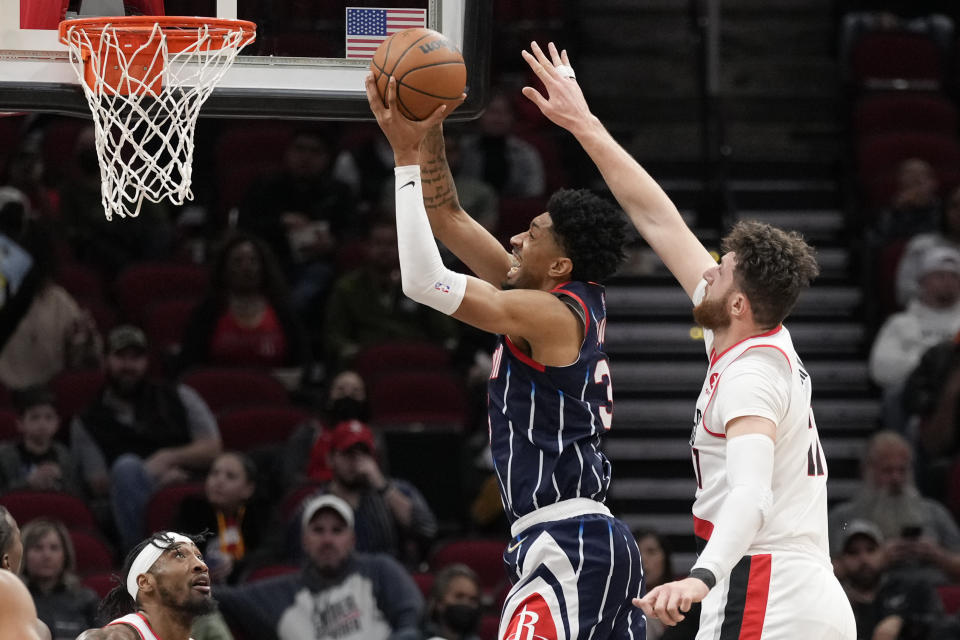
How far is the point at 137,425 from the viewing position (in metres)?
8.60

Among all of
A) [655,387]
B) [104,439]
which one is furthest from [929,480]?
[104,439]

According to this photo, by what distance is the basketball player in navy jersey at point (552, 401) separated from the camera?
4.59 meters

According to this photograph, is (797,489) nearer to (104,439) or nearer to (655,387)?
(104,439)

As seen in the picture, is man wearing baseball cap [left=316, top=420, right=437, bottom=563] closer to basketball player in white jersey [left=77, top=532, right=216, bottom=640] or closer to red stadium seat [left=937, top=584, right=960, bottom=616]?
red stadium seat [left=937, top=584, right=960, bottom=616]

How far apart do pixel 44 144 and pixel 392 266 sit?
3.17m

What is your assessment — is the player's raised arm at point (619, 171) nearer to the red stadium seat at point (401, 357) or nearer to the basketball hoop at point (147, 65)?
the basketball hoop at point (147, 65)

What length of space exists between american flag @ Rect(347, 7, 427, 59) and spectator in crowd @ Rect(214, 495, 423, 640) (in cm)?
297

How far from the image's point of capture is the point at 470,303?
457 centimetres

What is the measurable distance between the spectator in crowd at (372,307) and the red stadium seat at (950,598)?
11.0 feet

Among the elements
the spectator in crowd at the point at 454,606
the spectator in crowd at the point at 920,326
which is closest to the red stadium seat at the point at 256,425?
the spectator in crowd at the point at 454,606

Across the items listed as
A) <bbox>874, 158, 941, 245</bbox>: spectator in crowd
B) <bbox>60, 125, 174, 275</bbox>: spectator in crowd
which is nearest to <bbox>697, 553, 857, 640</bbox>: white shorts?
<bbox>874, 158, 941, 245</bbox>: spectator in crowd

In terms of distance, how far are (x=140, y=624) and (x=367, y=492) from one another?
335cm

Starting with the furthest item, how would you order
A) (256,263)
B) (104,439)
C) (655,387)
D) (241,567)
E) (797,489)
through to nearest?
1. (655,387)
2. (256,263)
3. (104,439)
4. (241,567)
5. (797,489)

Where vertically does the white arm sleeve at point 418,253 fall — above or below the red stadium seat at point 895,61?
below
